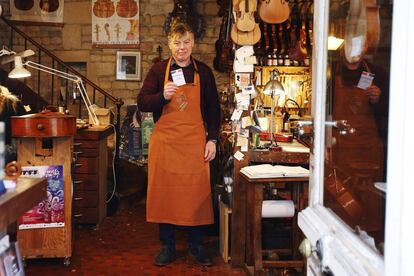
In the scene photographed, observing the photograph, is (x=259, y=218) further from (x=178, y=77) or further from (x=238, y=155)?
(x=178, y=77)

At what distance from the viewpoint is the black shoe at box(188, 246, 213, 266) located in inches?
154

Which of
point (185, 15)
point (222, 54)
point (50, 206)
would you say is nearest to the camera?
point (50, 206)

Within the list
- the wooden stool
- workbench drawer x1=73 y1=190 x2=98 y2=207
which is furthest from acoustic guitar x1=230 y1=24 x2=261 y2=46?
workbench drawer x1=73 y1=190 x2=98 y2=207

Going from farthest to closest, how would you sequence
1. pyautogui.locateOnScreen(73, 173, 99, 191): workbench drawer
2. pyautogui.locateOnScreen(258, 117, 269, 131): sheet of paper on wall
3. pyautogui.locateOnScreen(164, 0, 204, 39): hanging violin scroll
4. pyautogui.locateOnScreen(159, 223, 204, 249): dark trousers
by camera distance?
pyautogui.locateOnScreen(164, 0, 204, 39): hanging violin scroll, pyautogui.locateOnScreen(258, 117, 269, 131): sheet of paper on wall, pyautogui.locateOnScreen(73, 173, 99, 191): workbench drawer, pyautogui.locateOnScreen(159, 223, 204, 249): dark trousers

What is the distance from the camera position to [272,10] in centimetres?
462

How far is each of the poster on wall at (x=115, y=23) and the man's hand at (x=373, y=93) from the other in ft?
21.8

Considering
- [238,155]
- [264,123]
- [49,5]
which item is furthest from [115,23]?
[238,155]

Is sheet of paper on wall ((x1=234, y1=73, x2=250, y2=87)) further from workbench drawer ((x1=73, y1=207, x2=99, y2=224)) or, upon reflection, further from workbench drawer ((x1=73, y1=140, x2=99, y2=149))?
workbench drawer ((x1=73, y1=207, x2=99, y2=224))

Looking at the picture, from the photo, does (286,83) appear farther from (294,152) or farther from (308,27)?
(294,152)

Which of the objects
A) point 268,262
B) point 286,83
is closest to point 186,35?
point 268,262

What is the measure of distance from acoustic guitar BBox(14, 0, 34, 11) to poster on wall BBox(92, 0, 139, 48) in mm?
950

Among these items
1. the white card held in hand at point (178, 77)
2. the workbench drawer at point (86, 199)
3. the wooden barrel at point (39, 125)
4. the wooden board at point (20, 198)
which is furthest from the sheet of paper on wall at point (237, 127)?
the wooden board at point (20, 198)

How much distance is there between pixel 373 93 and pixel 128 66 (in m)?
6.75

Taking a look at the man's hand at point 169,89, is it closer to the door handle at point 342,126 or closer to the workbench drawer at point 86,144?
the workbench drawer at point 86,144
